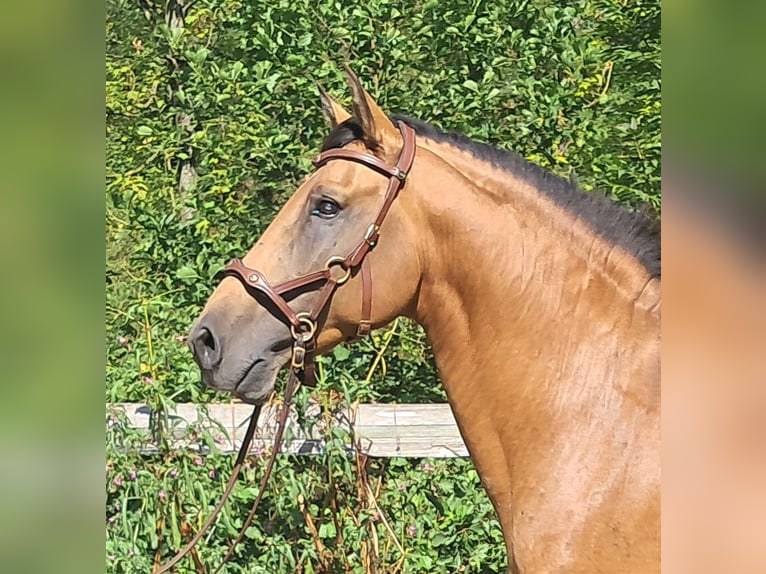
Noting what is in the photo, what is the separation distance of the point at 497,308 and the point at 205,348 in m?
0.68

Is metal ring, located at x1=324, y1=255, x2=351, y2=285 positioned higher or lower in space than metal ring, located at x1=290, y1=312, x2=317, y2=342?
higher

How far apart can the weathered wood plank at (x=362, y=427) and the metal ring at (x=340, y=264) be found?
59.8 inches

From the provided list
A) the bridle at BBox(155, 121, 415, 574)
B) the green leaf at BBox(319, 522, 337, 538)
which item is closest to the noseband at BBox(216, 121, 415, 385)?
the bridle at BBox(155, 121, 415, 574)

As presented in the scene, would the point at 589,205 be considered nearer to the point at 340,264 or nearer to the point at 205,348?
the point at 340,264

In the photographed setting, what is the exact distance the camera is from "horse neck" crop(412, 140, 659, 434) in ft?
5.57

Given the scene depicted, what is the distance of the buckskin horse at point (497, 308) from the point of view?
1.63 meters

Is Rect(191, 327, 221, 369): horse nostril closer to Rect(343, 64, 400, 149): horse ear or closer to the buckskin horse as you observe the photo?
the buckskin horse

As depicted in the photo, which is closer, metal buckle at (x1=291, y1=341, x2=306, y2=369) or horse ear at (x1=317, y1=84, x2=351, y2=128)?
metal buckle at (x1=291, y1=341, x2=306, y2=369)

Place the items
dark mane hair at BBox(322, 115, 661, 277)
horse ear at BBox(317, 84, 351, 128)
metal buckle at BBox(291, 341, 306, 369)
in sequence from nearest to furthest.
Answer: dark mane hair at BBox(322, 115, 661, 277), metal buckle at BBox(291, 341, 306, 369), horse ear at BBox(317, 84, 351, 128)

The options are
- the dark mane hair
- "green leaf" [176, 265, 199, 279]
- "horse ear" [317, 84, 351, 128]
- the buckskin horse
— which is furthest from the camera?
"green leaf" [176, 265, 199, 279]
